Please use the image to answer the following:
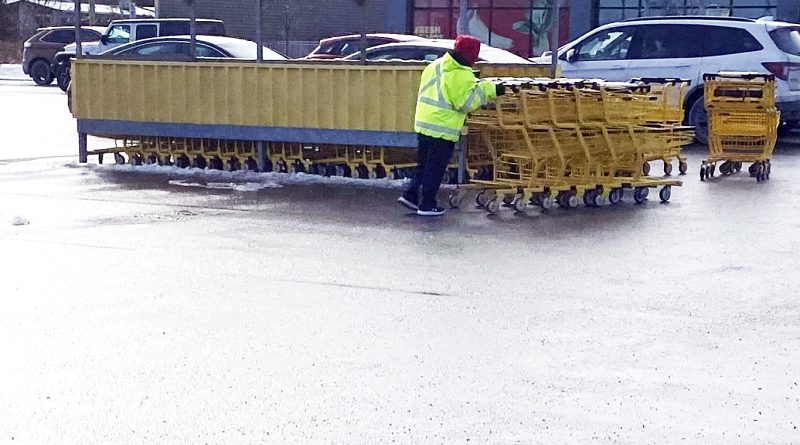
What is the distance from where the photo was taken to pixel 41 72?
4175 centimetres

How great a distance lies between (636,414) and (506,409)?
0.61 meters

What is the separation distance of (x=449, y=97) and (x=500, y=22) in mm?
24393

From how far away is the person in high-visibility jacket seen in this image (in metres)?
13.0

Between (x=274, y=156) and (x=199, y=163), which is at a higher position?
(x=274, y=156)

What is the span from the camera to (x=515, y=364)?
7285 millimetres

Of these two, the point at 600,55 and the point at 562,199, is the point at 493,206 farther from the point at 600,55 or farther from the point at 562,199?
the point at 600,55

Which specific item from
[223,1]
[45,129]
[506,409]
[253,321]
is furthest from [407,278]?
[223,1]

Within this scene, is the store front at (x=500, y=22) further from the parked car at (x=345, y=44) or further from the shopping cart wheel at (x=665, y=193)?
the shopping cart wheel at (x=665, y=193)

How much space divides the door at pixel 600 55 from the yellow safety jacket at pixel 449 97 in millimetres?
8950

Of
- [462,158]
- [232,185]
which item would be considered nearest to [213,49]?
[232,185]

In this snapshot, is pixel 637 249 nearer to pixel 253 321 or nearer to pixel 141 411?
pixel 253 321

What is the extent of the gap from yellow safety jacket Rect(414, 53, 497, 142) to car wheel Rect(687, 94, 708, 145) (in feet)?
28.1

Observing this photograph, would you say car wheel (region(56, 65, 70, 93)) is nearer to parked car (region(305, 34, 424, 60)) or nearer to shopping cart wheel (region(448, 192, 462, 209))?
parked car (region(305, 34, 424, 60))

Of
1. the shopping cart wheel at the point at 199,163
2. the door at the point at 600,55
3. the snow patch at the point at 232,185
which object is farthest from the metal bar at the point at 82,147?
the door at the point at 600,55
